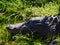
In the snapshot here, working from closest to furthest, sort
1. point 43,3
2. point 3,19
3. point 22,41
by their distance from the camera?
point 22,41 < point 3,19 < point 43,3

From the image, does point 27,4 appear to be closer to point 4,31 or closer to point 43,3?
point 43,3

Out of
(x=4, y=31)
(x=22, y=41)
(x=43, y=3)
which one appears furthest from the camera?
(x=43, y=3)

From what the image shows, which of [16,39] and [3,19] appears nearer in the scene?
[16,39]

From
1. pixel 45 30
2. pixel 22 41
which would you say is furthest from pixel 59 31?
pixel 22 41

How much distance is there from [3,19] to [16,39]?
1.23 meters

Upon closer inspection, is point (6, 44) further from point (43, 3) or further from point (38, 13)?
point (43, 3)

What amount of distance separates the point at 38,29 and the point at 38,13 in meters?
1.12

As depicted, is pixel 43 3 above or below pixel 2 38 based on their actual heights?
above

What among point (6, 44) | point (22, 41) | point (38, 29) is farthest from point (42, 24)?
point (6, 44)

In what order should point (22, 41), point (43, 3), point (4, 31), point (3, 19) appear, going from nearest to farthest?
A: point (22, 41)
point (4, 31)
point (3, 19)
point (43, 3)

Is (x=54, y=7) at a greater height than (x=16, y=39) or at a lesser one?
greater

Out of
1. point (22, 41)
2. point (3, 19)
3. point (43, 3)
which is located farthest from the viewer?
point (43, 3)

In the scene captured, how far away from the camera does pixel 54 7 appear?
23.7 feet

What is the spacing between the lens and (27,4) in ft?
25.2
